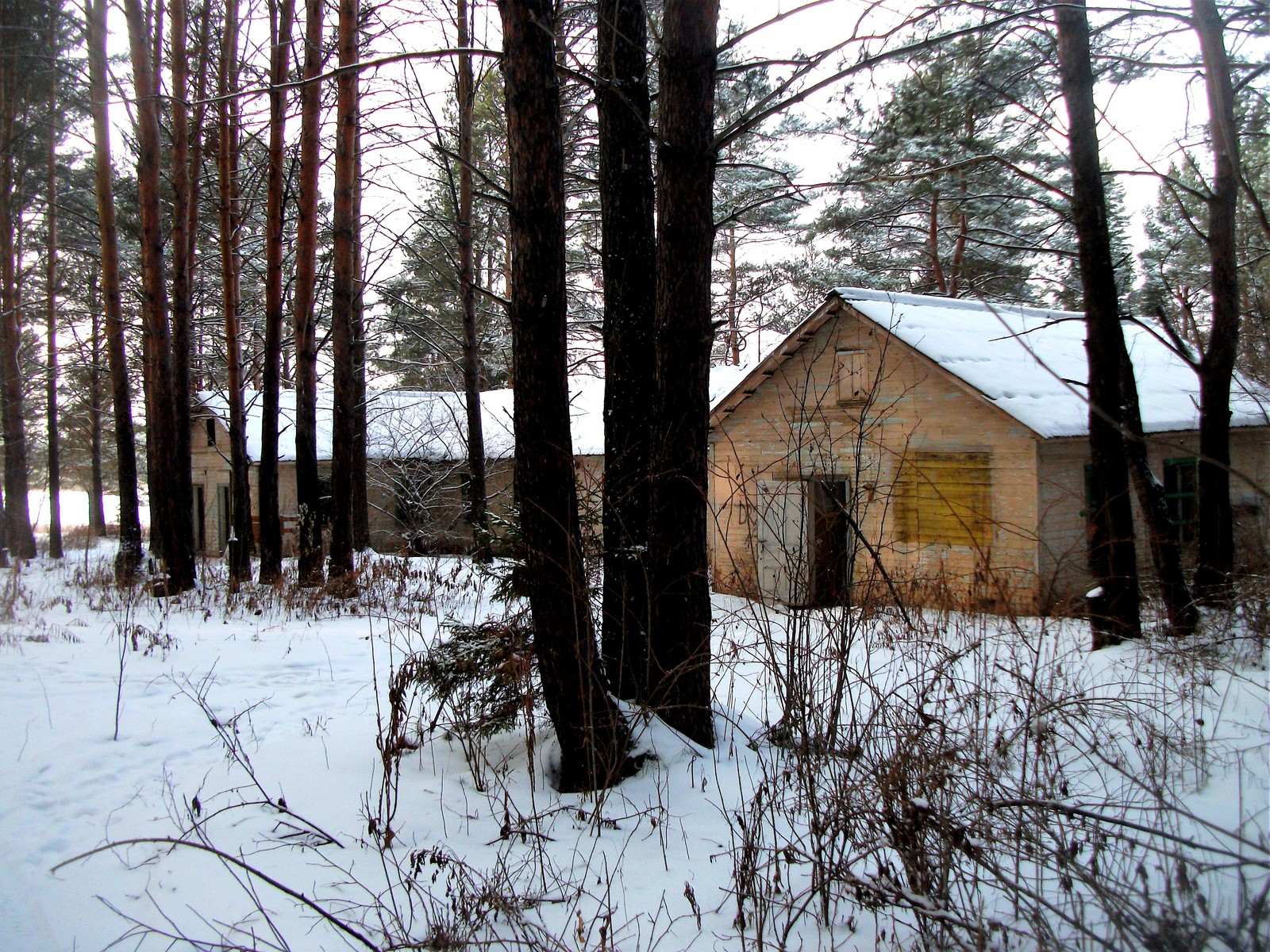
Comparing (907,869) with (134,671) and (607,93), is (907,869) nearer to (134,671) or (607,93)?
(607,93)

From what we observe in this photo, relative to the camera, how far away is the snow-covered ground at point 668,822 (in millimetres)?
2604

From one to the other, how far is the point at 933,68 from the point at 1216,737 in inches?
210

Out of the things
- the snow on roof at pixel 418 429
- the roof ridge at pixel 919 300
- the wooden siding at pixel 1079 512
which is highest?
the roof ridge at pixel 919 300

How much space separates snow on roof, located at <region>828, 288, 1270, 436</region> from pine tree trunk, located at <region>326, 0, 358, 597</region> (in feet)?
22.7

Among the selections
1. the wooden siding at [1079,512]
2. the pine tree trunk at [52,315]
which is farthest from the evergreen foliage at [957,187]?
the pine tree trunk at [52,315]

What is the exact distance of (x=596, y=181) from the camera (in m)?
5.01

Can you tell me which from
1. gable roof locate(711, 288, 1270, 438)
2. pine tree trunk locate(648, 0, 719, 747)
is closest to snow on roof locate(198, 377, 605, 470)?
gable roof locate(711, 288, 1270, 438)

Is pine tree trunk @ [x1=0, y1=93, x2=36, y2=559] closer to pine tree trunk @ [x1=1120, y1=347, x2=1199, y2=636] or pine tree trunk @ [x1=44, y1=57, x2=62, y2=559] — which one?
pine tree trunk @ [x1=44, y1=57, x2=62, y2=559]

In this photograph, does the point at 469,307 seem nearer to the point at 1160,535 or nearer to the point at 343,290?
the point at 343,290

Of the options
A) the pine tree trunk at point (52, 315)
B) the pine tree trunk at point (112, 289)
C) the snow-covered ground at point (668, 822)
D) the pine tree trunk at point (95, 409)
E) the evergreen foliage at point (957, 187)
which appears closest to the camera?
the snow-covered ground at point (668, 822)

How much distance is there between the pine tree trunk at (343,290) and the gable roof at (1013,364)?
6406 mm

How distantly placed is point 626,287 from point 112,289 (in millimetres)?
12103

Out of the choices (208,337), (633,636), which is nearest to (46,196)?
(208,337)

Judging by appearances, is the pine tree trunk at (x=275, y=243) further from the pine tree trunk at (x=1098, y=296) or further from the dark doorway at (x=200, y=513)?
the dark doorway at (x=200, y=513)
